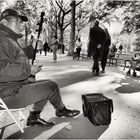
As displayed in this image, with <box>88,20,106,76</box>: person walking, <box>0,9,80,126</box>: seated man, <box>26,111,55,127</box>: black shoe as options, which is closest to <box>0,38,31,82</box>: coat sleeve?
<box>0,9,80,126</box>: seated man

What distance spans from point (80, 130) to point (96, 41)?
657 centimetres

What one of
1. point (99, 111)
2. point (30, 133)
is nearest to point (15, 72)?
point (30, 133)

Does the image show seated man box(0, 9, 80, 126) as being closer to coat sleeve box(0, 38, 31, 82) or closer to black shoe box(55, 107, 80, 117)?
A: coat sleeve box(0, 38, 31, 82)

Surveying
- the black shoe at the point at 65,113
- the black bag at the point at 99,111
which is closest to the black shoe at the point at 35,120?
the black shoe at the point at 65,113

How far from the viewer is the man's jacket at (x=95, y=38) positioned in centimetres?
1080

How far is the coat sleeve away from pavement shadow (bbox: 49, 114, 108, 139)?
1.22 meters

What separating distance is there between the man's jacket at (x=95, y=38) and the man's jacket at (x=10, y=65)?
7040mm

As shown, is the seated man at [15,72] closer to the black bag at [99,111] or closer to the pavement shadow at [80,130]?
the pavement shadow at [80,130]

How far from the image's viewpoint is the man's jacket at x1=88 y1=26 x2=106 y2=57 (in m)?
10.8

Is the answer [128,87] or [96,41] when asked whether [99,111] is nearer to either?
[128,87]

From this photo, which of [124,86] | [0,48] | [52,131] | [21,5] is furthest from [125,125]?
[21,5]

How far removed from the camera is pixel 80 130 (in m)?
4.74

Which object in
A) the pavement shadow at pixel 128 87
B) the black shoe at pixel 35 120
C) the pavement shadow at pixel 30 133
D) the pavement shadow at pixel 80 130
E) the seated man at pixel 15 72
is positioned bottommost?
the pavement shadow at pixel 80 130

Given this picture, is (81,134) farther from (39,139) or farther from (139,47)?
(139,47)
